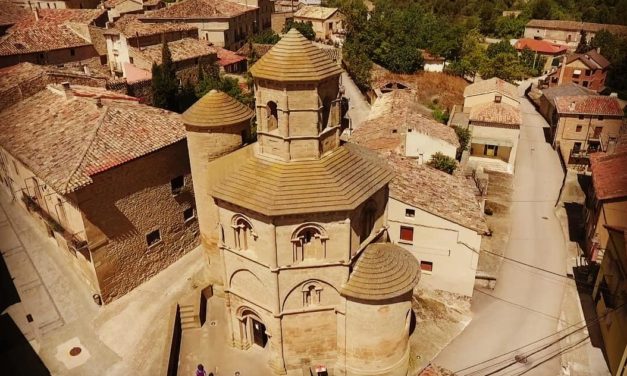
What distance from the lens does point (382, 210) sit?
83.1ft

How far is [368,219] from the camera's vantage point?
24328 millimetres

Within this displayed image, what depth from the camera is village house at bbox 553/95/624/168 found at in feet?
167

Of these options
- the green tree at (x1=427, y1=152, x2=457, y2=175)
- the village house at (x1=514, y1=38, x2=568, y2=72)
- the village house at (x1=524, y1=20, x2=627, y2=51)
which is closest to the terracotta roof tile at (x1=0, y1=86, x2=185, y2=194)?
the green tree at (x1=427, y1=152, x2=457, y2=175)

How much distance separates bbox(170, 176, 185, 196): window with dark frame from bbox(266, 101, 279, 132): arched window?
12.3 metres

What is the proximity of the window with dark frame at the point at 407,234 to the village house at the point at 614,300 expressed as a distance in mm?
11691

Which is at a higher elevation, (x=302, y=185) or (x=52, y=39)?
(x=52, y=39)

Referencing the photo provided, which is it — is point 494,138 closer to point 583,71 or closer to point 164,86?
point 164,86

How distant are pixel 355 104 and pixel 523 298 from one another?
35624 mm

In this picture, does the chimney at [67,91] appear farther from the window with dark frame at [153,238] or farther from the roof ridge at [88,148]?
the window with dark frame at [153,238]

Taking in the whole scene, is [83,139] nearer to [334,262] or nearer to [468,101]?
[334,262]

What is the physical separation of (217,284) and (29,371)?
10834 mm

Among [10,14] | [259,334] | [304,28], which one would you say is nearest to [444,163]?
[259,334]

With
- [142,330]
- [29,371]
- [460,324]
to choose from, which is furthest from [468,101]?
[29,371]

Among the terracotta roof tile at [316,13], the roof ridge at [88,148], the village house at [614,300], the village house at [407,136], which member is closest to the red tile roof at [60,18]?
the roof ridge at [88,148]
